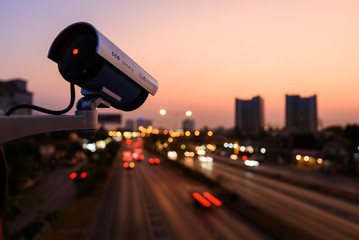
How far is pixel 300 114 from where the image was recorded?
150 m

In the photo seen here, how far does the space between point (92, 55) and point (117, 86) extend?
12.9 inches

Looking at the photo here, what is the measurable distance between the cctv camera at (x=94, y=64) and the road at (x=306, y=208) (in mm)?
17743

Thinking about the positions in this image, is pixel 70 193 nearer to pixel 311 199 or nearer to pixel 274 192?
pixel 274 192

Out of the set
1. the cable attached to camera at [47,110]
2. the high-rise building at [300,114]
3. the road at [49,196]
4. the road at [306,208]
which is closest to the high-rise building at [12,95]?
the road at [49,196]

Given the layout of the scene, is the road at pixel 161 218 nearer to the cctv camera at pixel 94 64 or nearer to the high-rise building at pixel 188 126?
the high-rise building at pixel 188 126

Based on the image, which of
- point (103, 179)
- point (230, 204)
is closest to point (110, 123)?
point (103, 179)

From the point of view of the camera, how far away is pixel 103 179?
115ft

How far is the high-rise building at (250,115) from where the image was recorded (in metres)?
176

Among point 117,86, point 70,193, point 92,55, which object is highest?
point 92,55

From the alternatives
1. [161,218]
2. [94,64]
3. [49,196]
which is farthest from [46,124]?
[49,196]

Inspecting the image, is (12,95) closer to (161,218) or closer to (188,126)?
(188,126)

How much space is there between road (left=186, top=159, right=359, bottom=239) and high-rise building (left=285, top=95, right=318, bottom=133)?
12406 centimetres

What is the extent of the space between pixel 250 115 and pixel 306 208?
161625 mm

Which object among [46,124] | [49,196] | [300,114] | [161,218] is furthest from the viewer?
[300,114]
